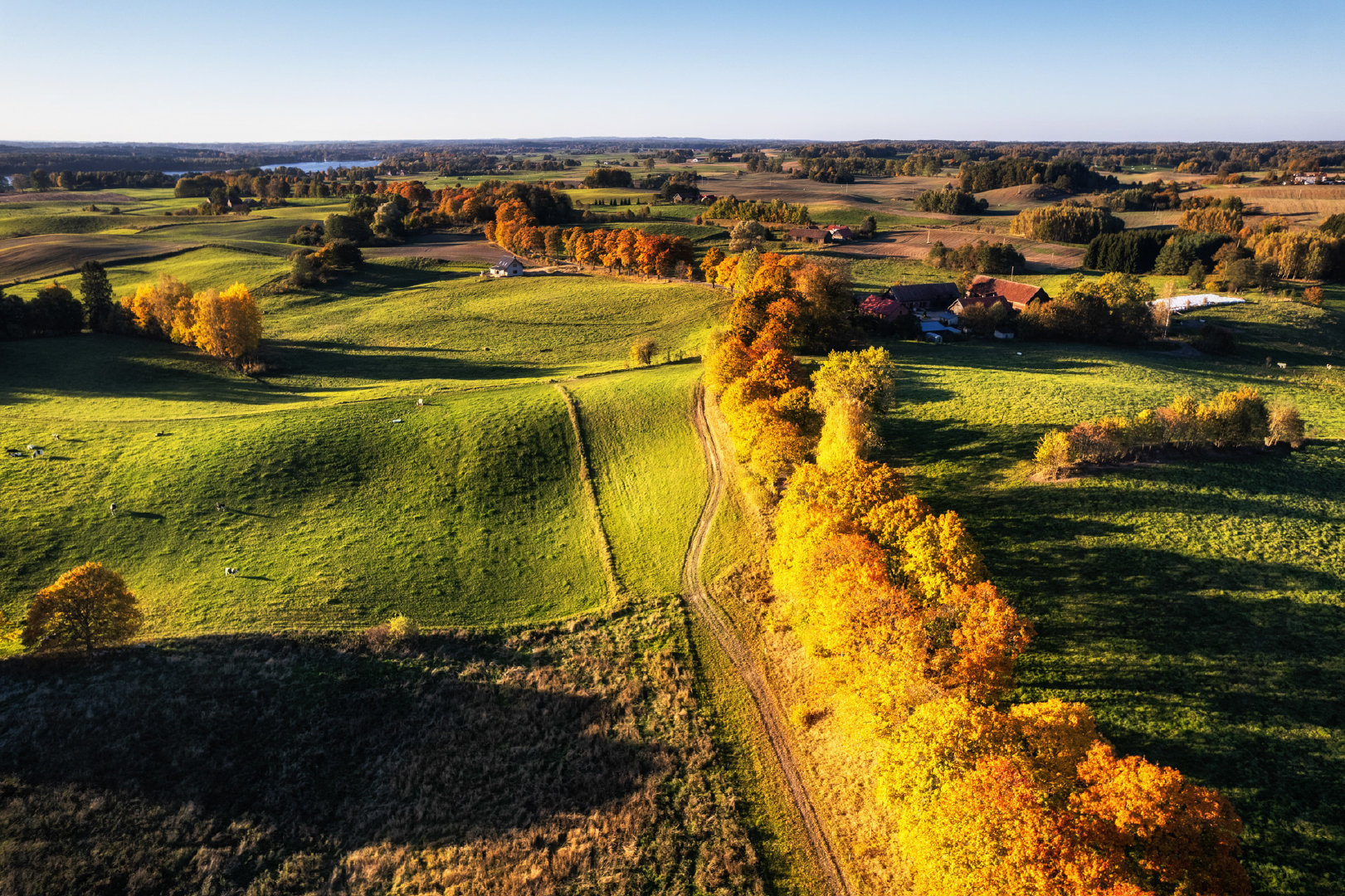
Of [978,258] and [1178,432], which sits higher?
[978,258]

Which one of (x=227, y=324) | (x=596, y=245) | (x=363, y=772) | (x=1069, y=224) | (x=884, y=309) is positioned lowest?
(x=363, y=772)

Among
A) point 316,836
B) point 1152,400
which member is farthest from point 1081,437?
point 316,836

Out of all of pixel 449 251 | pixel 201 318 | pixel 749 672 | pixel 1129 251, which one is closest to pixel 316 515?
pixel 749 672

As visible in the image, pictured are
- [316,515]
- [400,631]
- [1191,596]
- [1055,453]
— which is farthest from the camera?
[316,515]

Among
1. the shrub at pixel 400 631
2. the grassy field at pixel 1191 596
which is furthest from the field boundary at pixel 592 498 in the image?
the grassy field at pixel 1191 596

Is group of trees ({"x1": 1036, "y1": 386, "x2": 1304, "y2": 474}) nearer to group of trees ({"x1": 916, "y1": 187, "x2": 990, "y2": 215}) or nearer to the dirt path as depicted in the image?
the dirt path

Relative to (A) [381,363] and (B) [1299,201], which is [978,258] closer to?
(A) [381,363]

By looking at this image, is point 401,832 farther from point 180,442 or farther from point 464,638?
point 180,442
